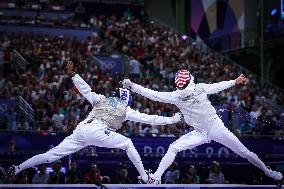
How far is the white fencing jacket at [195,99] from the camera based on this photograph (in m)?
9.14

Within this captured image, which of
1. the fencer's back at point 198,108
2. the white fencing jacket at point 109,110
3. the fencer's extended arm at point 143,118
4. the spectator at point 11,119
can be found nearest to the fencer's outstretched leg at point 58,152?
the white fencing jacket at point 109,110

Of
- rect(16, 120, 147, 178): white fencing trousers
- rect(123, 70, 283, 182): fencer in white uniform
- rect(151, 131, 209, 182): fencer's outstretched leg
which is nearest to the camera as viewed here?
rect(16, 120, 147, 178): white fencing trousers

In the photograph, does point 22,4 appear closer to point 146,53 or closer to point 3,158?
point 146,53

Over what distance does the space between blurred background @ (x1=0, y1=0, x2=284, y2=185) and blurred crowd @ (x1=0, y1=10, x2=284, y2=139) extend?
0.04 m

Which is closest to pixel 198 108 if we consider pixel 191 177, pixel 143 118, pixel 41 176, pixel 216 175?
pixel 143 118

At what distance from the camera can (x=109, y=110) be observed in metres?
8.93

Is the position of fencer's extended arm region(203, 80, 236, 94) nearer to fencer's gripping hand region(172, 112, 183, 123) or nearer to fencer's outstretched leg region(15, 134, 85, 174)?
fencer's gripping hand region(172, 112, 183, 123)

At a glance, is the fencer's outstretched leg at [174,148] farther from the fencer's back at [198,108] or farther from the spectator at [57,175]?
the spectator at [57,175]

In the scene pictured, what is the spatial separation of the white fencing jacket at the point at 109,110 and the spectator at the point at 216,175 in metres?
3.64

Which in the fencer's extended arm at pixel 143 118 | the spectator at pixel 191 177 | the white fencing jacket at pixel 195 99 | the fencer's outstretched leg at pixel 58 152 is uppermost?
the white fencing jacket at pixel 195 99

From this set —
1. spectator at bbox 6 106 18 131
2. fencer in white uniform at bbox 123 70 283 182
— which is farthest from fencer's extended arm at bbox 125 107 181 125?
spectator at bbox 6 106 18 131

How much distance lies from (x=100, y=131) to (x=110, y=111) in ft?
1.40

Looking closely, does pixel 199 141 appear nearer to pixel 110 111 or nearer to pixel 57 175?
pixel 110 111

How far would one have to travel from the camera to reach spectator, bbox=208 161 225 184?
1229cm
